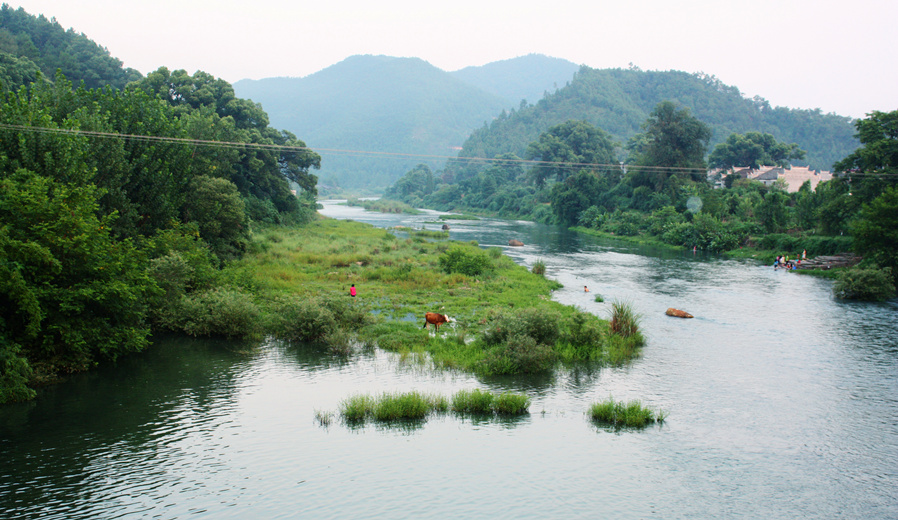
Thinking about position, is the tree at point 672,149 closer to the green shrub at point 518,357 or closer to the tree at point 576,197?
the tree at point 576,197

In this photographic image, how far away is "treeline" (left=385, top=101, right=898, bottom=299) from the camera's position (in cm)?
4416

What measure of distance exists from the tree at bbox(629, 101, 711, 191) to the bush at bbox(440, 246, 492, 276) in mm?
53280

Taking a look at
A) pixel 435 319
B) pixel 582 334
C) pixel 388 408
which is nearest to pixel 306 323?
pixel 435 319

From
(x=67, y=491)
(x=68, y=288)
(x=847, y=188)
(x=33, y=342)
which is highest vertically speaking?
(x=847, y=188)

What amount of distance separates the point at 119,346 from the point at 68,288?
3006 mm

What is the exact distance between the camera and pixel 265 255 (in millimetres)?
40531

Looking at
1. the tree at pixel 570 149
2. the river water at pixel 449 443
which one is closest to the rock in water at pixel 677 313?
the river water at pixel 449 443

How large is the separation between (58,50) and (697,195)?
289 ft

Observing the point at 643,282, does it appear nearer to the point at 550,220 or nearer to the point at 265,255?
the point at 265,255

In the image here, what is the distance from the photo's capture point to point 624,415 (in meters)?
16.2

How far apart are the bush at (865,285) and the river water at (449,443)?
13.0m

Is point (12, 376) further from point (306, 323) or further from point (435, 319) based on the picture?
point (435, 319)

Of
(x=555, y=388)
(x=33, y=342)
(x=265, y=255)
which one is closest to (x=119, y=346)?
(x=33, y=342)

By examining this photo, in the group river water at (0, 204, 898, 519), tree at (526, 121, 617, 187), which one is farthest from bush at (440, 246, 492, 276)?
tree at (526, 121, 617, 187)
